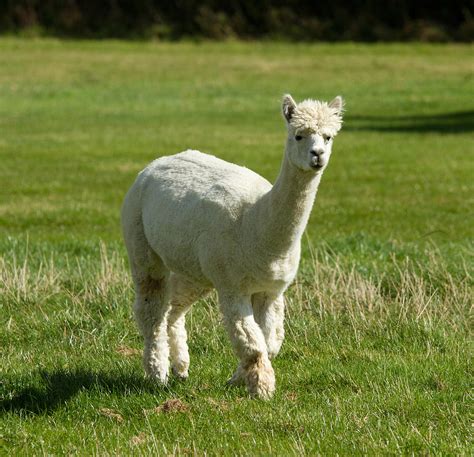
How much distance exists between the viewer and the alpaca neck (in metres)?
6.29

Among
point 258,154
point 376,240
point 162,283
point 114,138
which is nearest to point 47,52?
point 114,138

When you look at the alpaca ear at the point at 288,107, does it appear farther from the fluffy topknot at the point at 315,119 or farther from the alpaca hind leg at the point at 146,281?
the alpaca hind leg at the point at 146,281

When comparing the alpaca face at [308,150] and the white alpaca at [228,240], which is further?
the white alpaca at [228,240]

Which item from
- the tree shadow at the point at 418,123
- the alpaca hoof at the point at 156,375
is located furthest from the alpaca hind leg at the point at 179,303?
the tree shadow at the point at 418,123

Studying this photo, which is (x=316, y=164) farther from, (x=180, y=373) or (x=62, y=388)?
(x=62, y=388)

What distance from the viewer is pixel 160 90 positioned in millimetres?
33562

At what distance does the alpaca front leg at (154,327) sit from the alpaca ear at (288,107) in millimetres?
1825

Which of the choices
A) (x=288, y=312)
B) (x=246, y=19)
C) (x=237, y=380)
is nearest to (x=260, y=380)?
(x=237, y=380)

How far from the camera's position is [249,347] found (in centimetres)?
645

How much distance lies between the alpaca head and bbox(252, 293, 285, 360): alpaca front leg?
41.7 inches

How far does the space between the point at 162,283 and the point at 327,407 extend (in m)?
1.73

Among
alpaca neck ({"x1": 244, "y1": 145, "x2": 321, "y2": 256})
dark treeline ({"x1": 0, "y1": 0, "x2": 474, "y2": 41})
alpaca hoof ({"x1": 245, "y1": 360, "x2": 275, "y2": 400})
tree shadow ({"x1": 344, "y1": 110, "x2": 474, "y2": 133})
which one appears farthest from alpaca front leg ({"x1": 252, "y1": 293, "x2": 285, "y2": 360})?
dark treeline ({"x1": 0, "y1": 0, "x2": 474, "y2": 41})

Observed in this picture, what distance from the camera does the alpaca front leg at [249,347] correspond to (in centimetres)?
645

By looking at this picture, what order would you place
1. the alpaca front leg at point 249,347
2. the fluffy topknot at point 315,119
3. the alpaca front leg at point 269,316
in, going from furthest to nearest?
the alpaca front leg at point 269,316 < the alpaca front leg at point 249,347 < the fluffy topknot at point 315,119
